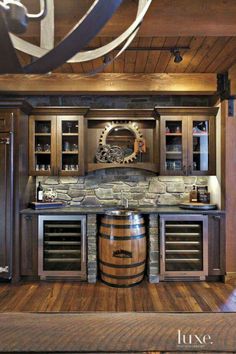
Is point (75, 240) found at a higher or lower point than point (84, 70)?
lower

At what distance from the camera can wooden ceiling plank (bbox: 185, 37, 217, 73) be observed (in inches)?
104

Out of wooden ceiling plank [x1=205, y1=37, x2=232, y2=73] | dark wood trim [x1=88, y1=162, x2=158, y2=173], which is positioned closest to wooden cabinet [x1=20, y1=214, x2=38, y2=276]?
dark wood trim [x1=88, y1=162, x2=158, y2=173]

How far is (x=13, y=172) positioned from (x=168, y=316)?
2.72 meters

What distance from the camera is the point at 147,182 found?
3.99 m

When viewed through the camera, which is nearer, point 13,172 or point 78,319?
point 78,319

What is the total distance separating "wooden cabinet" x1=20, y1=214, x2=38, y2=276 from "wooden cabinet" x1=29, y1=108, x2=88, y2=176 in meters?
0.66

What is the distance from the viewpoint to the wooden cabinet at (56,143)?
3.64 metres

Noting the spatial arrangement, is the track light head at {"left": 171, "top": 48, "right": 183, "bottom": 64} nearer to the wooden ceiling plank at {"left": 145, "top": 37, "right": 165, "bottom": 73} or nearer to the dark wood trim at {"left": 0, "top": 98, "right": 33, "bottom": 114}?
the wooden ceiling plank at {"left": 145, "top": 37, "right": 165, "bottom": 73}

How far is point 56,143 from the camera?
3652 millimetres

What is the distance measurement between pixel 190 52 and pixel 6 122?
2.30 metres

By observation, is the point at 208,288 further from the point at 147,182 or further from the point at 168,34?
the point at 168,34

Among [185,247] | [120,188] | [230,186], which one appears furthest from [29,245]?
[230,186]

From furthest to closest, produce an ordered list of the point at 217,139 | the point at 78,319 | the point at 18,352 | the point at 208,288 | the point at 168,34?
the point at 217,139 → the point at 208,288 → the point at 168,34 → the point at 78,319 → the point at 18,352

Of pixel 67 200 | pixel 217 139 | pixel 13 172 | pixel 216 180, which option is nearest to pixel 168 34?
pixel 217 139
